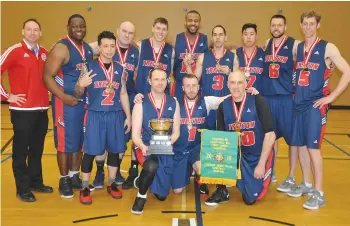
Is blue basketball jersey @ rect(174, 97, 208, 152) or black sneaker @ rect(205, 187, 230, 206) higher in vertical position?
blue basketball jersey @ rect(174, 97, 208, 152)

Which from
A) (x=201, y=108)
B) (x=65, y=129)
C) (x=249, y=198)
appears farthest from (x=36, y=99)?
(x=249, y=198)

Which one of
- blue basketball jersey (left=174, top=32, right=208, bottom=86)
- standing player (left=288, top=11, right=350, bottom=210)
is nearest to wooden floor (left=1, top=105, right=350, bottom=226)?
standing player (left=288, top=11, right=350, bottom=210)

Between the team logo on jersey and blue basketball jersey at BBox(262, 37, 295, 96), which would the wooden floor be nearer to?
blue basketball jersey at BBox(262, 37, 295, 96)

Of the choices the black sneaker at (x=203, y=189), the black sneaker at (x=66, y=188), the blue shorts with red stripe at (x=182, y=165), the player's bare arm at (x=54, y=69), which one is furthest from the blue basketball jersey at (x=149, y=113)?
the black sneaker at (x=66, y=188)

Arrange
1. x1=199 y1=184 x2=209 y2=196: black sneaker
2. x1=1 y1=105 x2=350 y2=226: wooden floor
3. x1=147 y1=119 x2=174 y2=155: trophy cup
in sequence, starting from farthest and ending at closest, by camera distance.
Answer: x1=199 y1=184 x2=209 y2=196: black sneaker, x1=147 y1=119 x2=174 y2=155: trophy cup, x1=1 y1=105 x2=350 y2=226: wooden floor

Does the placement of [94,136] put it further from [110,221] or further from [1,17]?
[1,17]

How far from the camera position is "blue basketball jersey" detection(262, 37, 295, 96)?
4.93 m

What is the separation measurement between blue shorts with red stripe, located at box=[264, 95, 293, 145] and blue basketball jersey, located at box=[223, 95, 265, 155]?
56 cm

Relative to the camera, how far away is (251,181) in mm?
4523

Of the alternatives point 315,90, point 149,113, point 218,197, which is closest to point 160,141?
point 149,113

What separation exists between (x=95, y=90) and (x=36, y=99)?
0.66 meters


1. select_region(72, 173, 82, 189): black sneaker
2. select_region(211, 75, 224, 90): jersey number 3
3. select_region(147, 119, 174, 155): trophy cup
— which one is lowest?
select_region(72, 173, 82, 189): black sneaker

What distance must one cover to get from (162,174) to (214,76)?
1443mm

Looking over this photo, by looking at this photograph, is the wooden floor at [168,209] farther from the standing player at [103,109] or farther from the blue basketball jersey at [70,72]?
the blue basketball jersey at [70,72]
